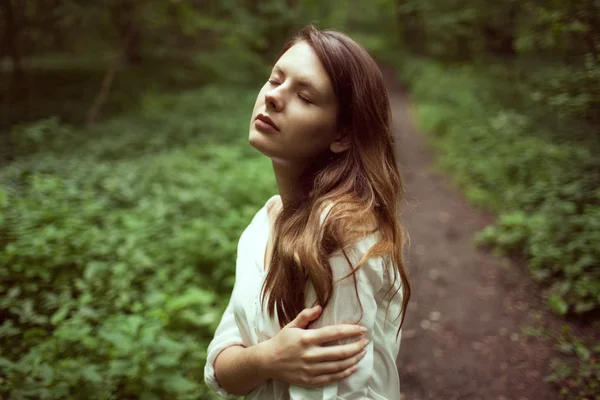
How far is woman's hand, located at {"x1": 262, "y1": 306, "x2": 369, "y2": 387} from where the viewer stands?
1160 millimetres

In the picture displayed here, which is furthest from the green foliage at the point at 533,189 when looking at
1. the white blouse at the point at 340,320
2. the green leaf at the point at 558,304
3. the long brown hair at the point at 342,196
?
the long brown hair at the point at 342,196

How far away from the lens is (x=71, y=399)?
2.15m

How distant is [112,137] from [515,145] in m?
8.32

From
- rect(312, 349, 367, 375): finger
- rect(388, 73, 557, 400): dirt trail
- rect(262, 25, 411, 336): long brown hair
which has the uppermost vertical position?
rect(262, 25, 411, 336): long brown hair

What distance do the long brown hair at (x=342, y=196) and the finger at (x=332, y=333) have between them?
0.26 ft

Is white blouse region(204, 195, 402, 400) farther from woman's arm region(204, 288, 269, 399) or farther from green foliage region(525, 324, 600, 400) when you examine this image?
green foliage region(525, 324, 600, 400)

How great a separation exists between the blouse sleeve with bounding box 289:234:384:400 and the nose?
0.59 metres

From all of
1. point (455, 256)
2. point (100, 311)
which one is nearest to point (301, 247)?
point (100, 311)

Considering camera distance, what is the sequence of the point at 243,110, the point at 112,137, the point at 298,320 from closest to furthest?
the point at 298,320
the point at 112,137
the point at 243,110

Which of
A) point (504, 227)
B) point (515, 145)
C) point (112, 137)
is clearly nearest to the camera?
point (504, 227)

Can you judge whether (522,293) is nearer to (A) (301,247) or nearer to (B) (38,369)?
(A) (301,247)

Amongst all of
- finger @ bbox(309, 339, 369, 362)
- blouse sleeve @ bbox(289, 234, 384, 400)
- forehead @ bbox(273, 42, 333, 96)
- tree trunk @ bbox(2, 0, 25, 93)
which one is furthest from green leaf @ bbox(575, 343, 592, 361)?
tree trunk @ bbox(2, 0, 25, 93)

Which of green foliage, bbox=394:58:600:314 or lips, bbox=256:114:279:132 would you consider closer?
lips, bbox=256:114:279:132

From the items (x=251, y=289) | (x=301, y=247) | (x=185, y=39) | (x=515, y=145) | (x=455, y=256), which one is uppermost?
(x=185, y=39)
